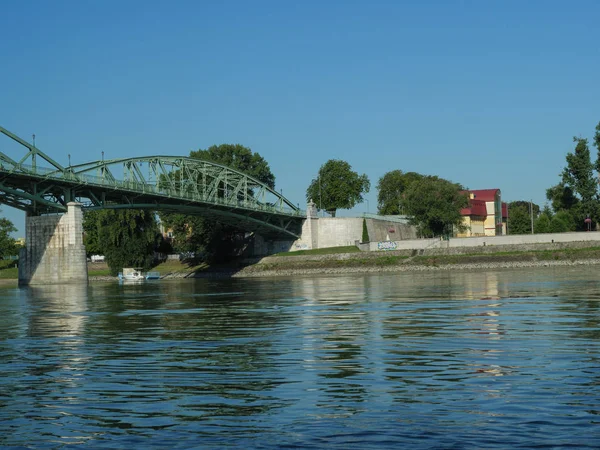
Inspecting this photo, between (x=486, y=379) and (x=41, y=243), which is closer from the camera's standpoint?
(x=486, y=379)

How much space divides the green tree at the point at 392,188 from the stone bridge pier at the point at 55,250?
8730 centimetres

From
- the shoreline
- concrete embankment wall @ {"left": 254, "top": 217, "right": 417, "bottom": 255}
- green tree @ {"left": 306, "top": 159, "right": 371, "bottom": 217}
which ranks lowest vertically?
the shoreline

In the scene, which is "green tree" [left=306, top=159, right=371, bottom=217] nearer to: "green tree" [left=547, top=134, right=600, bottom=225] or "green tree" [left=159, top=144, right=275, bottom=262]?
"green tree" [left=159, top=144, right=275, bottom=262]

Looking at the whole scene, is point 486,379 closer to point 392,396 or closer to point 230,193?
point 392,396

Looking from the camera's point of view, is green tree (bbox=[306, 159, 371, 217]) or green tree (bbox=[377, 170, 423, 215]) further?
green tree (bbox=[377, 170, 423, 215])

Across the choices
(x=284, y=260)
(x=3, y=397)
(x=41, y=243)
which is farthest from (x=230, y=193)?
(x=3, y=397)

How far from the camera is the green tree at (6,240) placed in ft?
495

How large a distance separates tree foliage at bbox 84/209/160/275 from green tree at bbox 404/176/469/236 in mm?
35195

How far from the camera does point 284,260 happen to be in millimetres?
113188

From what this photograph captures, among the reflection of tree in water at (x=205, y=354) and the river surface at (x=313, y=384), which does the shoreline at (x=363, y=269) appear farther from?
the river surface at (x=313, y=384)

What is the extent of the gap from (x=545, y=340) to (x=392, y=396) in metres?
7.60

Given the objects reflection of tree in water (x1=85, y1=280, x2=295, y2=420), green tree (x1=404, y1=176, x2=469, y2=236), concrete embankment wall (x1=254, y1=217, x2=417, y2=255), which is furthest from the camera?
concrete embankment wall (x1=254, y1=217, x2=417, y2=255)

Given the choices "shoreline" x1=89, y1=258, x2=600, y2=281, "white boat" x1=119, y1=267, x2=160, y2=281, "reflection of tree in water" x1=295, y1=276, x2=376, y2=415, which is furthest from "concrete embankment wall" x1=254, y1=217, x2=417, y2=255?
"reflection of tree in water" x1=295, y1=276, x2=376, y2=415

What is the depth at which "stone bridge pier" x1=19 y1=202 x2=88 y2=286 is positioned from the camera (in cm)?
8914
